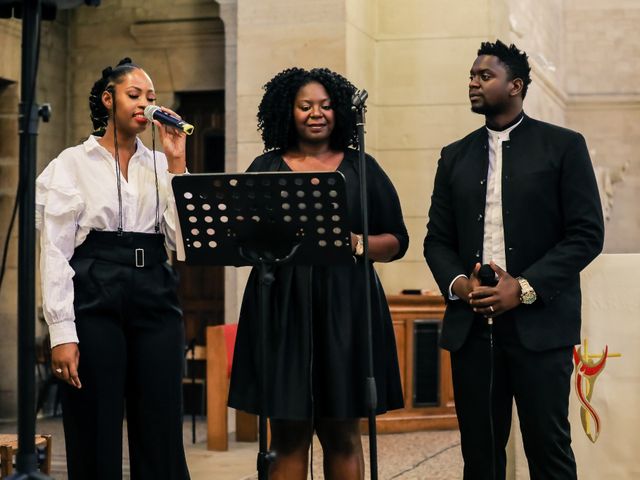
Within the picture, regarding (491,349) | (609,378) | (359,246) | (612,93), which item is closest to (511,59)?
(359,246)

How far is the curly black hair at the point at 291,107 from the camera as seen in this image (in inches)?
155

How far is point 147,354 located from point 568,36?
12710 mm

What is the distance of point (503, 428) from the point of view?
3867 millimetres

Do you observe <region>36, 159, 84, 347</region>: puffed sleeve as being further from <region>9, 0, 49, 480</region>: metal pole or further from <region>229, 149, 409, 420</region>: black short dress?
<region>9, 0, 49, 480</region>: metal pole

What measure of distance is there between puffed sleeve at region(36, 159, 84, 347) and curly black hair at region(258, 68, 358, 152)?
27.7 inches

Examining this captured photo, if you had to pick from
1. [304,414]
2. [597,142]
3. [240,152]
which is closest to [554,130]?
[304,414]

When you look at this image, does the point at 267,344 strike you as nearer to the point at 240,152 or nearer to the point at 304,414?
the point at 304,414

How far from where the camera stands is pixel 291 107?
13.0 ft

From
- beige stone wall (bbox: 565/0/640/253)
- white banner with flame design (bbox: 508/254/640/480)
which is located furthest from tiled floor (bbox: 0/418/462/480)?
beige stone wall (bbox: 565/0/640/253)

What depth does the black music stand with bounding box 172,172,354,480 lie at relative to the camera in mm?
3393

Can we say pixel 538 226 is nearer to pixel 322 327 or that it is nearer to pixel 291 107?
pixel 322 327

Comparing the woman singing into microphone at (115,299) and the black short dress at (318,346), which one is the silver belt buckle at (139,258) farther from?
the black short dress at (318,346)

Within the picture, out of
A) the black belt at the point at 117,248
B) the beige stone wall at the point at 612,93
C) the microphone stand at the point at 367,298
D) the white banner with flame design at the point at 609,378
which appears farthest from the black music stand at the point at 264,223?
the beige stone wall at the point at 612,93

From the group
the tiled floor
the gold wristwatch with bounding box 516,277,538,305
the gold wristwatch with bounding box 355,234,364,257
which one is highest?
the gold wristwatch with bounding box 355,234,364,257
